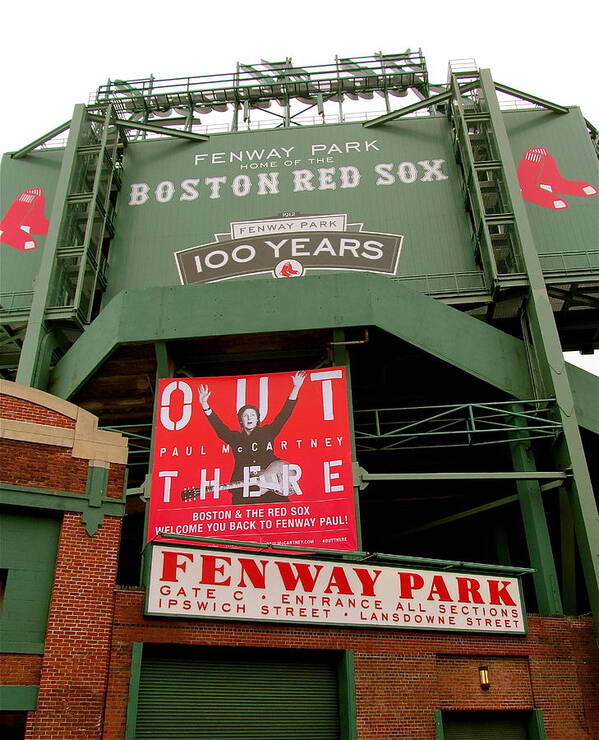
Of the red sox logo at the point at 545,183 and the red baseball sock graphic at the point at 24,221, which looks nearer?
the red sox logo at the point at 545,183

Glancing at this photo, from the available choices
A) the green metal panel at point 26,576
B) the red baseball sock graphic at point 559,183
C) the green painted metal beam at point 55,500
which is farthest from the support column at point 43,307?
the red baseball sock graphic at point 559,183

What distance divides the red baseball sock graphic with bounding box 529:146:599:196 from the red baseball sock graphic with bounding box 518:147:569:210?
0.43ft

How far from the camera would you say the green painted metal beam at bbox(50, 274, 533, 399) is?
20.1 meters

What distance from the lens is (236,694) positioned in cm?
1368

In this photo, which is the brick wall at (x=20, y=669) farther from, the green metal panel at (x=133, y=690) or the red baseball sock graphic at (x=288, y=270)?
the red baseball sock graphic at (x=288, y=270)

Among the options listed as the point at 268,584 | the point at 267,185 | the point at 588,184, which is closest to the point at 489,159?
the point at 588,184

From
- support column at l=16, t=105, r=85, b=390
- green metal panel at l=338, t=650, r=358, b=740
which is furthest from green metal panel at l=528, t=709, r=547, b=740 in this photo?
support column at l=16, t=105, r=85, b=390

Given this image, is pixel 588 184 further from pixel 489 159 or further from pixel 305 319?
pixel 305 319

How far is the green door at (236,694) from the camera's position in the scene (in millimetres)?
13031

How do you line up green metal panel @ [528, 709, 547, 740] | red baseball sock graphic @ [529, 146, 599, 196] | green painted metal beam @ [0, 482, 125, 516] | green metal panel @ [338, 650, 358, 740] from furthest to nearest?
red baseball sock graphic @ [529, 146, 599, 196], green metal panel @ [528, 709, 547, 740], green metal panel @ [338, 650, 358, 740], green painted metal beam @ [0, 482, 125, 516]

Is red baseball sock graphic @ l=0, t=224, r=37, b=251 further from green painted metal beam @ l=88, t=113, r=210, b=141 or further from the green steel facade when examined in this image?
green painted metal beam @ l=88, t=113, r=210, b=141

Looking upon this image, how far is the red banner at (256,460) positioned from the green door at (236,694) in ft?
12.7

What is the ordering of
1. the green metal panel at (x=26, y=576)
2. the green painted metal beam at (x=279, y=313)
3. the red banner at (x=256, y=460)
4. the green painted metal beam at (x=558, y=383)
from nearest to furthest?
the green metal panel at (x=26, y=576) → the red banner at (x=256, y=460) → the green painted metal beam at (x=558, y=383) → the green painted metal beam at (x=279, y=313)

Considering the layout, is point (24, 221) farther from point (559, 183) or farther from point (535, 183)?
point (559, 183)
